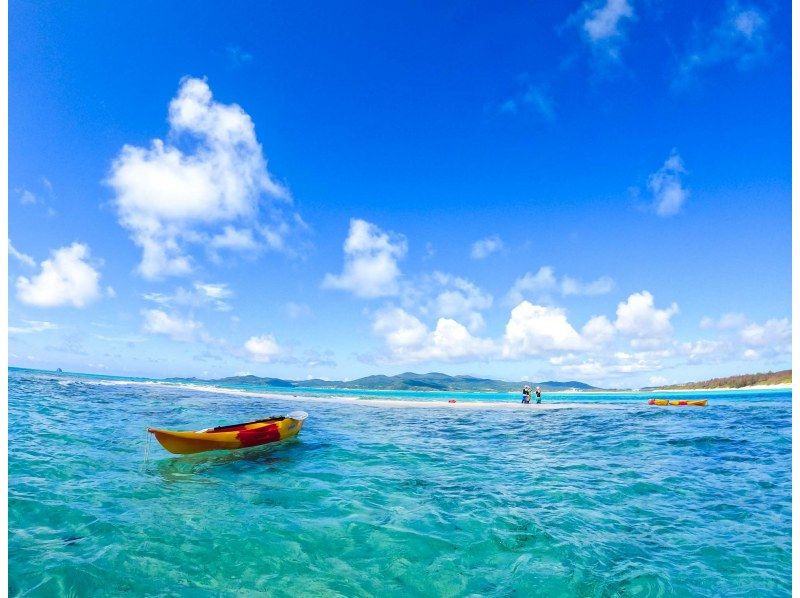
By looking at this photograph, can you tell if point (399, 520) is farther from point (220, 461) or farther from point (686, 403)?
point (686, 403)

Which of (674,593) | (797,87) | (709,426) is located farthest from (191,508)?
(709,426)

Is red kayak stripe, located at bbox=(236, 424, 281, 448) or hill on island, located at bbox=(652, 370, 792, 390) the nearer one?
red kayak stripe, located at bbox=(236, 424, 281, 448)

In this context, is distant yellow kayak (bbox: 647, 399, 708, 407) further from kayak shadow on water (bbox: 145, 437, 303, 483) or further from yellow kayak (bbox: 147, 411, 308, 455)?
kayak shadow on water (bbox: 145, 437, 303, 483)

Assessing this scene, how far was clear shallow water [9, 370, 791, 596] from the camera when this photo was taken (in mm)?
7719

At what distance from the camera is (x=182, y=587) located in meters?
7.30

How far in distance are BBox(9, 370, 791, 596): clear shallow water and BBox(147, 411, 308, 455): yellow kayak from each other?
24.7 inches

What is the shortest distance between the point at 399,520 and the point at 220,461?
10677mm

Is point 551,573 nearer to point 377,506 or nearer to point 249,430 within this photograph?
point 377,506

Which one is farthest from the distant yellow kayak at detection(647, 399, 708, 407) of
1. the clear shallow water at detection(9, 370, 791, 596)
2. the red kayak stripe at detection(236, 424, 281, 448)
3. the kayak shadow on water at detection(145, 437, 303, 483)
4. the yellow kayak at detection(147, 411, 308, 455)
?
the red kayak stripe at detection(236, 424, 281, 448)

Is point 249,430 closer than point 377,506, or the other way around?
point 377,506

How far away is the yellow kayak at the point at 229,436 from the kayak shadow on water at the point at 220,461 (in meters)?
0.41

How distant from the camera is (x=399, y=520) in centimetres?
1077

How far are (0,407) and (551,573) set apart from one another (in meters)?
9.56

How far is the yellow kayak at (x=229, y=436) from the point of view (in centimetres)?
1702
